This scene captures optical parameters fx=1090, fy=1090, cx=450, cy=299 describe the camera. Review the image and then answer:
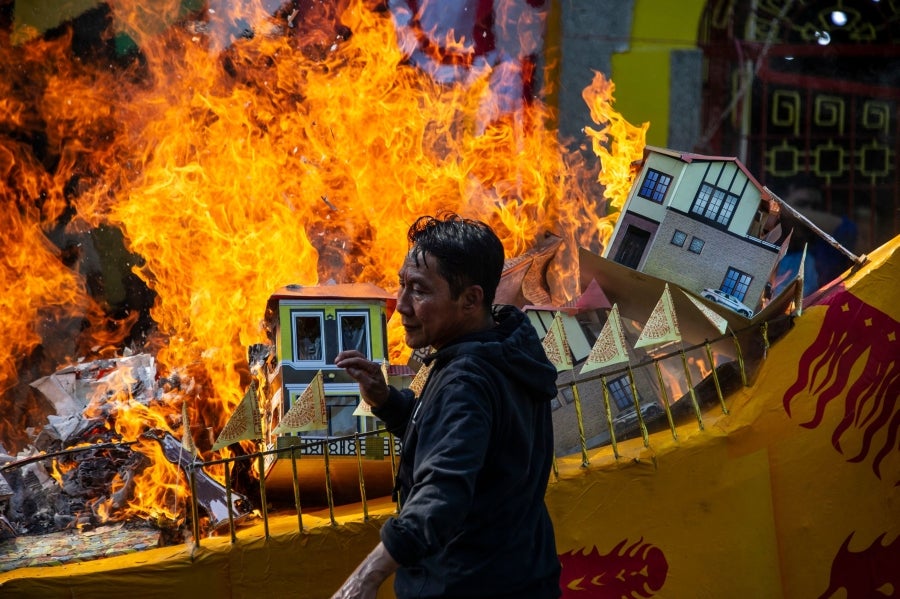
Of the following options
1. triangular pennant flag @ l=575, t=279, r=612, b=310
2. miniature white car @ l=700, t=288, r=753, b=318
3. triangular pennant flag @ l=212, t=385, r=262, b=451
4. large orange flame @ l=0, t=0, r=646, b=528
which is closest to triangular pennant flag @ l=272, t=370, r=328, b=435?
triangular pennant flag @ l=212, t=385, r=262, b=451

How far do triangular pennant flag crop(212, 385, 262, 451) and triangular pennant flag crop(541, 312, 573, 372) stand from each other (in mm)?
1277

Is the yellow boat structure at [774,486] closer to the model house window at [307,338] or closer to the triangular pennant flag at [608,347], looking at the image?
the triangular pennant flag at [608,347]

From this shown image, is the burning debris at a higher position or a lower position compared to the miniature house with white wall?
lower

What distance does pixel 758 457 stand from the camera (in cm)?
485

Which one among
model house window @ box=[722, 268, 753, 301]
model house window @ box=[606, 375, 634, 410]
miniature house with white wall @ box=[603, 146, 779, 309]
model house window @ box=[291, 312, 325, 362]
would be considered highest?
miniature house with white wall @ box=[603, 146, 779, 309]

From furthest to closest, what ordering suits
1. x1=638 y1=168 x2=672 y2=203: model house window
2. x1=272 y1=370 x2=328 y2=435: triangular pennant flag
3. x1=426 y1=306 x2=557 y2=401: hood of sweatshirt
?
x1=638 y1=168 x2=672 y2=203: model house window < x1=272 y1=370 x2=328 y2=435: triangular pennant flag < x1=426 y1=306 x2=557 y2=401: hood of sweatshirt

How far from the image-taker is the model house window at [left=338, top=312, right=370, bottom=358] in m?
5.22

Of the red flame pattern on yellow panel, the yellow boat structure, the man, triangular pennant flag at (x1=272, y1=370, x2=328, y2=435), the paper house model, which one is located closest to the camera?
the man

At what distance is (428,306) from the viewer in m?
2.80

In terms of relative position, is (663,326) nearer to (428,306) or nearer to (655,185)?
(655,185)

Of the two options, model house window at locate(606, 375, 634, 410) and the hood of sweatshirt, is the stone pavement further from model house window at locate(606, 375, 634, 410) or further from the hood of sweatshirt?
the hood of sweatshirt

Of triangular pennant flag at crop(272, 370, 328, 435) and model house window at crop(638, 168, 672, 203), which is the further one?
model house window at crop(638, 168, 672, 203)

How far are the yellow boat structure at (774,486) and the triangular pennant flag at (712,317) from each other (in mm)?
243

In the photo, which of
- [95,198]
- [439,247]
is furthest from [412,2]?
[439,247]
